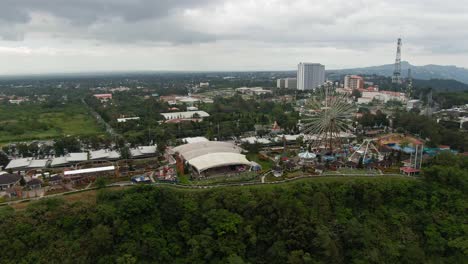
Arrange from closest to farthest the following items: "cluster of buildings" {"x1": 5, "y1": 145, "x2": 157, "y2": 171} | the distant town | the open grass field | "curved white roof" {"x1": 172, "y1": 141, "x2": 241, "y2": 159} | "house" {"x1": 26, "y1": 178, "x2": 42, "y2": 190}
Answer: "house" {"x1": 26, "y1": 178, "x2": 42, "y2": 190}
the distant town
"cluster of buildings" {"x1": 5, "y1": 145, "x2": 157, "y2": 171}
"curved white roof" {"x1": 172, "y1": 141, "x2": 241, "y2": 159}
the open grass field

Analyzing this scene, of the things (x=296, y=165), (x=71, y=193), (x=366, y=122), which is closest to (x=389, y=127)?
(x=366, y=122)

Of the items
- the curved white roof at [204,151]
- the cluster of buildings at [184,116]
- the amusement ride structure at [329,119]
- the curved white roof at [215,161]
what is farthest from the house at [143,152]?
the cluster of buildings at [184,116]

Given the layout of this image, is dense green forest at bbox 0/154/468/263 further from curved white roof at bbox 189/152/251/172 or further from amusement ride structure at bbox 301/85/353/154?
amusement ride structure at bbox 301/85/353/154

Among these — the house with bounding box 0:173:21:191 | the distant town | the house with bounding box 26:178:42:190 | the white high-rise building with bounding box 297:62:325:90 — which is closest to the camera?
the house with bounding box 26:178:42:190

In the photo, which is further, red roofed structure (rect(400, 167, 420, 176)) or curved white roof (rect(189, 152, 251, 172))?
curved white roof (rect(189, 152, 251, 172))

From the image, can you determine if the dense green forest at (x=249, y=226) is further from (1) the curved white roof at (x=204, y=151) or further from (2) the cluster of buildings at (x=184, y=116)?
(2) the cluster of buildings at (x=184, y=116)

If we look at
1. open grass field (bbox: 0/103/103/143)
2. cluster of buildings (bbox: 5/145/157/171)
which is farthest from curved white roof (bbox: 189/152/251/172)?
open grass field (bbox: 0/103/103/143)

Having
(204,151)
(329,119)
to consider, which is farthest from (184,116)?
(329,119)
